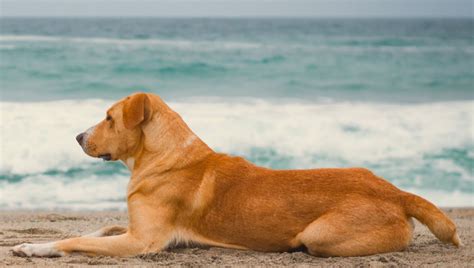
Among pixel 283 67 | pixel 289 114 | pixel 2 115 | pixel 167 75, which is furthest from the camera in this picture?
pixel 283 67

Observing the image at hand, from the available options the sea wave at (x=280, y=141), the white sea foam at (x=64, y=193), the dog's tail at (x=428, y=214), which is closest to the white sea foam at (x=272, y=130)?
the sea wave at (x=280, y=141)

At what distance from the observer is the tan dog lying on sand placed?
6.04 m

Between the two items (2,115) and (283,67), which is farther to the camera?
(283,67)

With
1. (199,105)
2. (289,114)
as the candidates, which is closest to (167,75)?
(199,105)

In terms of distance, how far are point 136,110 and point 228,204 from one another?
3.35 ft

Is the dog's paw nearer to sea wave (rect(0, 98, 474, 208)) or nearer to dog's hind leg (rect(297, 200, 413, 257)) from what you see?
dog's hind leg (rect(297, 200, 413, 257))

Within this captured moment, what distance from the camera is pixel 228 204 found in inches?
242

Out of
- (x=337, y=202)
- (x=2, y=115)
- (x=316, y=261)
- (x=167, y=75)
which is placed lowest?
(x=316, y=261)

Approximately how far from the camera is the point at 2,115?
1770cm

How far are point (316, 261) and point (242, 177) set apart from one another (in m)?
0.87

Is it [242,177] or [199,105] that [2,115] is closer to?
[199,105]

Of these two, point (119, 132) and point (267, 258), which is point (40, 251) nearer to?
point (119, 132)

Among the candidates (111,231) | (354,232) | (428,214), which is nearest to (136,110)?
(111,231)

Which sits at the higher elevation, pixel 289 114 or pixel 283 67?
pixel 283 67
